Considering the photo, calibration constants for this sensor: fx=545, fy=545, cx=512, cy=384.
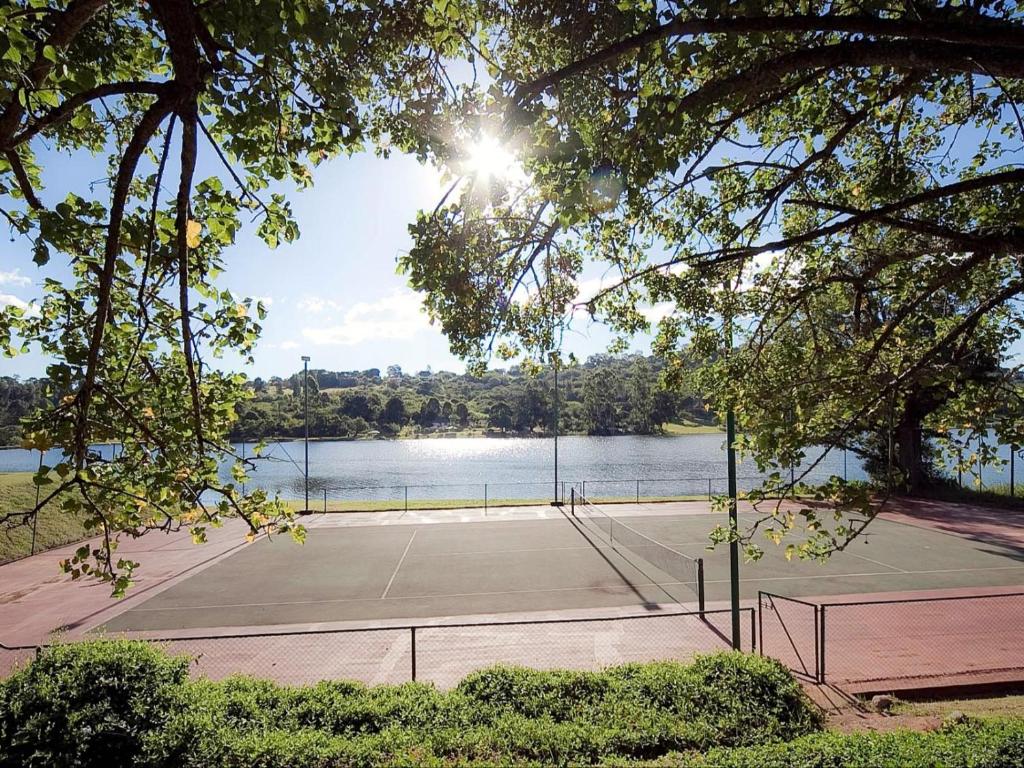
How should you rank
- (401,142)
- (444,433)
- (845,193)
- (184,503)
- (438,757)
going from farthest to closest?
1. (444,433)
2. (845,193)
3. (401,142)
4. (438,757)
5. (184,503)

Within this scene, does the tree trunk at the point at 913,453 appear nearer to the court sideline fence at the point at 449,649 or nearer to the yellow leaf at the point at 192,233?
the court sideline fence at the point at 449,649

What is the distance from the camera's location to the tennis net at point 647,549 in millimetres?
13648

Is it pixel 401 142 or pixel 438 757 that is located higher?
pixel 401 142

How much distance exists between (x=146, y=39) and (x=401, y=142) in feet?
9.45

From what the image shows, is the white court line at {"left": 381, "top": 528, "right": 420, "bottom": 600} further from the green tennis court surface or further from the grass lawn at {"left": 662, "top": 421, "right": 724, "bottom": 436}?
the grass lawn at {"left": 662, "top": 421, "right": 724, "bottom": 436}

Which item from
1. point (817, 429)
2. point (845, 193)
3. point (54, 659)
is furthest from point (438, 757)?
point (845, 193)

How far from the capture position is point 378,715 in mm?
6254

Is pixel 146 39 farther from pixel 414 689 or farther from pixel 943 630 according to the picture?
pixel 943 630

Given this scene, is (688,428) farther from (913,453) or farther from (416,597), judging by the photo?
(416,597)

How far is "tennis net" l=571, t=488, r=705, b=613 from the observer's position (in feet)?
44.8

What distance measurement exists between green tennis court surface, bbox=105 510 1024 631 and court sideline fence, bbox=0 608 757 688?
124 cm

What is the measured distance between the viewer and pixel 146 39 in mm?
5914

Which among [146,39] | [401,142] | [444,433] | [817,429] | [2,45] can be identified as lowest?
[444,433]

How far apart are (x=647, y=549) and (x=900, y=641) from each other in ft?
28.6
